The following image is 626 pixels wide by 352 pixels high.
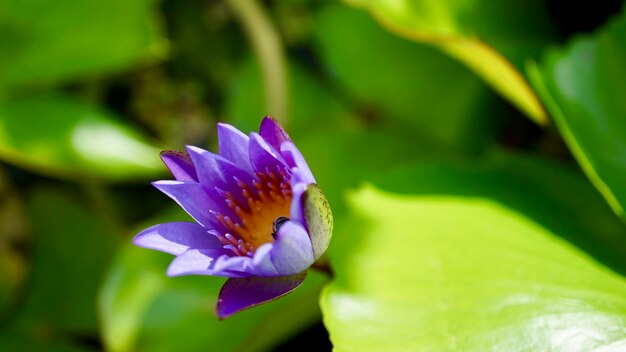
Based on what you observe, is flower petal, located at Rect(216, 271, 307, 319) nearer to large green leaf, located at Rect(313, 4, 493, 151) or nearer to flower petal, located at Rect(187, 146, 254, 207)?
flower petal, located at Rect(187, 146, 254, 207)

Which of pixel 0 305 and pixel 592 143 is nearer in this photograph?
pixel 592 143

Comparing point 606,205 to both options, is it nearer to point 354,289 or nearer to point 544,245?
point 544,245

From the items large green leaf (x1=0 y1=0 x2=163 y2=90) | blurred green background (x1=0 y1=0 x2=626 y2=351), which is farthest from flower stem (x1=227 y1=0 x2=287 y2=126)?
large green leaf (x1=0 y1=0 x2=163 y2=90)

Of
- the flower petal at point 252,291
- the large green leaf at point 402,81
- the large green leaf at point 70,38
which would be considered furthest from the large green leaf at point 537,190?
the large green leaf at point 70,38

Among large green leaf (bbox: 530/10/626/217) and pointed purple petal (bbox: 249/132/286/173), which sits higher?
large green leaf (bbox: 530/10/626/217)

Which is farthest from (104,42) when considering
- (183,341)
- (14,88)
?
(183,341)

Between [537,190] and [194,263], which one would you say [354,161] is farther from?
[194,263]

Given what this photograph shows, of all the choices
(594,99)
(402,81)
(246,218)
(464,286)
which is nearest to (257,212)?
(246,218)
